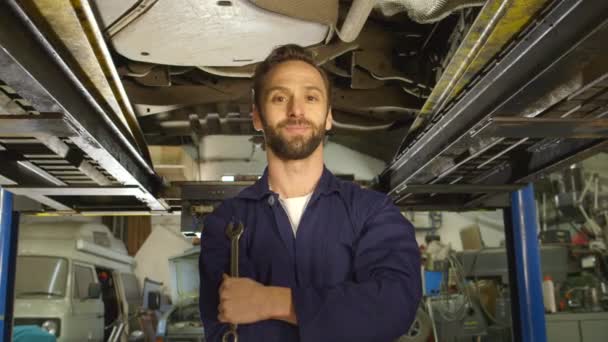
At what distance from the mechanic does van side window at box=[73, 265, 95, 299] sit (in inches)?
241

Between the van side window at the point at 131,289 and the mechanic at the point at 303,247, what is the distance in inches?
345

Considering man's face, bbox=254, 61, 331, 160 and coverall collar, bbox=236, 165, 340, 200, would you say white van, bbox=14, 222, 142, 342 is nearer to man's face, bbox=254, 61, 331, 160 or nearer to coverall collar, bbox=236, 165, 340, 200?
coverall collar, bbox=236, 165, 340, 200

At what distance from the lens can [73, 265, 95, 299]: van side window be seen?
701cm

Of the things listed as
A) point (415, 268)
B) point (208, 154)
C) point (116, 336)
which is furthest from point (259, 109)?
point (208, 154)

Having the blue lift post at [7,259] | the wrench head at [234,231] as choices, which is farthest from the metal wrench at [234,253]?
the blue lift post at [7,259]

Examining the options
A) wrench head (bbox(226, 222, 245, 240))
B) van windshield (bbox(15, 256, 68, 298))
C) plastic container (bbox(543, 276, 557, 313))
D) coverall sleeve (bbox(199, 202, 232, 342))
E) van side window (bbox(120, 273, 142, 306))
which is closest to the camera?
wrench head (bbox(226, 222, 245, 240))

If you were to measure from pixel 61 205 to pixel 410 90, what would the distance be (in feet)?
8.78

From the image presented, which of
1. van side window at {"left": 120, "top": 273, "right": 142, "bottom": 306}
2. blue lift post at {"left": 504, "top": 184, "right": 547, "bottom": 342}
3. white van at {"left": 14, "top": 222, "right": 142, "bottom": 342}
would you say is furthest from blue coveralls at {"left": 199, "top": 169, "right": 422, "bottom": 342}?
van side window at {"left": 120, "top": 273, "right": 142, "bottom": 306}

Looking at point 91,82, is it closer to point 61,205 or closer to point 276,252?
point 276,252

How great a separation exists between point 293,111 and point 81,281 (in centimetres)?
666

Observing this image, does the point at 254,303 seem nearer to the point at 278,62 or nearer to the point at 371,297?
the point at 371,297

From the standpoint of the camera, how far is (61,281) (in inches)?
267

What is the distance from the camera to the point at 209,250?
1585mm

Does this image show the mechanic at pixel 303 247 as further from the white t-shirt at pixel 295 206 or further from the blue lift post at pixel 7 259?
the blue lift post at pixel 7 259
